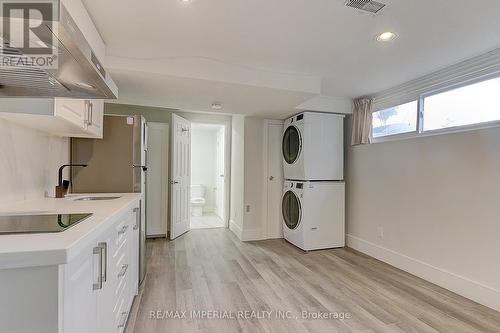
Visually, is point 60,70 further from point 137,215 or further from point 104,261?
point 137,215

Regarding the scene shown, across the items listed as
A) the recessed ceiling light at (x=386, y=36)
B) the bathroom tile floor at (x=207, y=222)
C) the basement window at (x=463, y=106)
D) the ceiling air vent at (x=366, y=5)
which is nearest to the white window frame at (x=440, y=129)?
the basement window at (x=463, y=106)

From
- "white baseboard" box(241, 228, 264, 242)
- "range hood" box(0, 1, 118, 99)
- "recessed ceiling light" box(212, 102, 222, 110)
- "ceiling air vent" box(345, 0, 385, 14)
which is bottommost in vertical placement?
"white baseboard" box(241, 228, 264, 242)

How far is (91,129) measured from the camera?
1.95m

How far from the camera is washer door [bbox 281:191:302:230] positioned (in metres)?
3.69

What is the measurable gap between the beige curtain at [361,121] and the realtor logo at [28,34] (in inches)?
135

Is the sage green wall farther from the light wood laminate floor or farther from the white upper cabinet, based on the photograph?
the white upper cabinet

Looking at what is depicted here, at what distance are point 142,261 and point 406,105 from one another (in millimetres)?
3445

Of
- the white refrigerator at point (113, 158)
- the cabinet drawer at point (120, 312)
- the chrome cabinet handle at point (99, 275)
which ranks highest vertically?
the white refrigerator at point (113, 158)

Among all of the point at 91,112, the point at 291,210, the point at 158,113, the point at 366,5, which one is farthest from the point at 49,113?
the point at 291,210

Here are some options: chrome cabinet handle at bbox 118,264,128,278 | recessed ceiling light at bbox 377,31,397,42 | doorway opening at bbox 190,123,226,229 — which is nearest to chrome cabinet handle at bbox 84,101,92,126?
chrome cabinet handle at bbox 118,264,128,278

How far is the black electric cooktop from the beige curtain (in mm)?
3353

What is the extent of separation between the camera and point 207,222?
522cm

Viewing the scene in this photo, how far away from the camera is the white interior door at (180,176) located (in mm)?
3986

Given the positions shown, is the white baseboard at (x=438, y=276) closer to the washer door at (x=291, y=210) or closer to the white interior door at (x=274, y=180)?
the washer door at (x=291, y=210)
